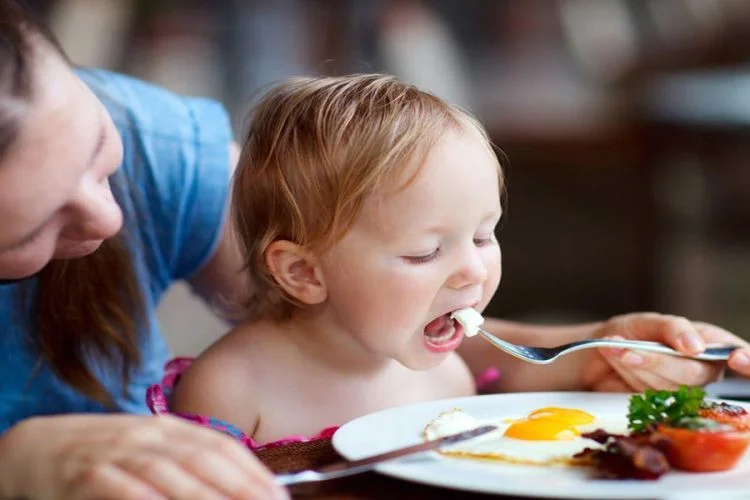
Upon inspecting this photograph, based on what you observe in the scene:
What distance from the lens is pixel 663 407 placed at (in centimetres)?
Result: 93

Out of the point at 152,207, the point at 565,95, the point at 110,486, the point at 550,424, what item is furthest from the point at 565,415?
the point at 565,95

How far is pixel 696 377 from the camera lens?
3.93ft

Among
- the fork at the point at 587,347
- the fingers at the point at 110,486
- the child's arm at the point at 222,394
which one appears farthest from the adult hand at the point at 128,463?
the fork at the point at 587,347

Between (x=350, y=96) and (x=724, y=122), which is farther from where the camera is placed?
(x=724, y=122)

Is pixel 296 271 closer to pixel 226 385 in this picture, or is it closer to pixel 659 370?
pixel 226 385

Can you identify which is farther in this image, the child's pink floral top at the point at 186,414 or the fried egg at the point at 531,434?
the child's pink floral top at the point at 186,414

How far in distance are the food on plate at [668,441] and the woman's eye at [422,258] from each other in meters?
0.23

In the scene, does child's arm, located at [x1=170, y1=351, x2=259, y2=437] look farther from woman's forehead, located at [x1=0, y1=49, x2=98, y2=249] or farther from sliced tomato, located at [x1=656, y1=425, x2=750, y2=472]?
sliced tomato, located at [x1=656, y1=425, x2=750, y2=472]

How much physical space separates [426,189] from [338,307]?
16 cm

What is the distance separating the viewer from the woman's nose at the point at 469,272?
41.4 inches

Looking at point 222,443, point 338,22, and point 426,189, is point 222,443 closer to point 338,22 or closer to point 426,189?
point 426,189

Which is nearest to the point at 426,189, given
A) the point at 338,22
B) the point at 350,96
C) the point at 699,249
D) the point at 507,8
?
the point at 350,96

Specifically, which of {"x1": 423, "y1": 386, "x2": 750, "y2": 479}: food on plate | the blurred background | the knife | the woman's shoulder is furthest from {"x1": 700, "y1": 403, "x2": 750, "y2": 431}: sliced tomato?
the blurred background

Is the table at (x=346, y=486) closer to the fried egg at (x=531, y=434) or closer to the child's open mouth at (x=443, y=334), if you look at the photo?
the fried egg at (x=531, y=434)
